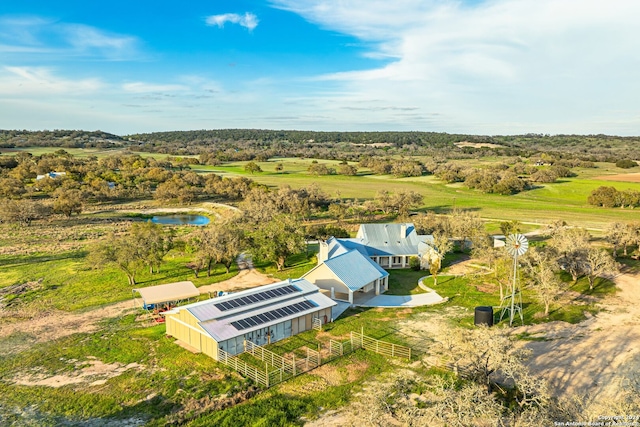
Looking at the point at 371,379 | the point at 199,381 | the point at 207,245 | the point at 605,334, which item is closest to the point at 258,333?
the point at 199,381

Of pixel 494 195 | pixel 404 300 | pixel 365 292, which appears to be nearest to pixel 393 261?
pixel 365 292

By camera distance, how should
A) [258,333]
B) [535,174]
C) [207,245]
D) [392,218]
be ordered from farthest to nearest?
[535,174]
[392,218]
[207,245]
[258,333]

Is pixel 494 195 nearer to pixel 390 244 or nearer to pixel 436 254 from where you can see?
pixel 390 244

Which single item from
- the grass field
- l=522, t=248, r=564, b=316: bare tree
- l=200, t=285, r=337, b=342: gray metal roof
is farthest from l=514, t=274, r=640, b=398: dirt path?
l=200, t=285, r=337, b=342: gray metal roof

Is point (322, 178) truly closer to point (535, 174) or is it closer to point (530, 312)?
point (535, 174)

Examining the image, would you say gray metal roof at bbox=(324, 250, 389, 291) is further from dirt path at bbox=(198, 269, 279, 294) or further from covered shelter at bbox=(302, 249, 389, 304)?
dirt path at bbox=(198, 269, 279, 294)

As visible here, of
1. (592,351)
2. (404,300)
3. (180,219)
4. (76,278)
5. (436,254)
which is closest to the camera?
(592,351)
